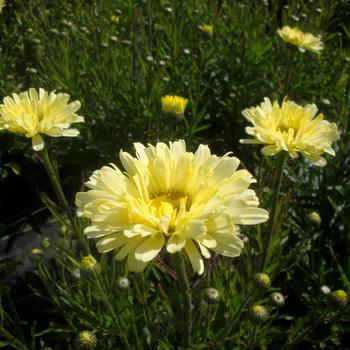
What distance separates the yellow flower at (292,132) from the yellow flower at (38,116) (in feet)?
2.11

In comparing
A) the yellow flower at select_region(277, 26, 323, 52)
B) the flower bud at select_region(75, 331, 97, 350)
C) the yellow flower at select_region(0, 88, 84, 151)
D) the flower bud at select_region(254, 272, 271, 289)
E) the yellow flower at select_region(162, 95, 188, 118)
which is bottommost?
the flower bud at select_region(75, 331, 97, 350)

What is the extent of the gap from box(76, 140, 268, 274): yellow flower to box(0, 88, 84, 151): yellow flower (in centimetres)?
52

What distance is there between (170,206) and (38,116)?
0.83 meters

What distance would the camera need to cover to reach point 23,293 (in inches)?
98.1

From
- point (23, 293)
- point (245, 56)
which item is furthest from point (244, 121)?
point (23, 293)

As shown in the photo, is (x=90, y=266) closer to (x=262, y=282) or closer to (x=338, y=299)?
(x=262, y=282)

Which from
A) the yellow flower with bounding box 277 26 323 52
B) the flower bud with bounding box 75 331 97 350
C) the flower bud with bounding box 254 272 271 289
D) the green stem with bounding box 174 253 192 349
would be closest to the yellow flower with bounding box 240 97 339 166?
the flower bud with bounding box 254 272 271 289

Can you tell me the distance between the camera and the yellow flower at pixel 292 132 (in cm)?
139

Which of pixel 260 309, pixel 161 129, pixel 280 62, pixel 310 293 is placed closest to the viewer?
pixel 260 309

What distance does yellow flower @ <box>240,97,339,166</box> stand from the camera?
139 centimetres

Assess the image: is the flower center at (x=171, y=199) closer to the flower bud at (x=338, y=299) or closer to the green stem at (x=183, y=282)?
the green stem at (x=183, y=282)

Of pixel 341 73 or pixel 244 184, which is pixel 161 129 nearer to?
pixel 341 73

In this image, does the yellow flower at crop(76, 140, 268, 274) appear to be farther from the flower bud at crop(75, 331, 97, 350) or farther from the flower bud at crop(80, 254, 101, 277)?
the flower bud at crop(75, 331, 97, 350)

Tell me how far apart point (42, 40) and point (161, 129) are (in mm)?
1113
